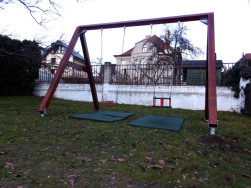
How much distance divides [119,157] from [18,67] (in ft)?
30.2

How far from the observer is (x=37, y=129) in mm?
3924

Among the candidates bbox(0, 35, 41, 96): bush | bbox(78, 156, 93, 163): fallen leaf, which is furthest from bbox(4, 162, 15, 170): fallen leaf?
bbox(0, 35, 41, 96): bush

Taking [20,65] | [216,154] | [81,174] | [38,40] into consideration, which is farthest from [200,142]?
[20,65]

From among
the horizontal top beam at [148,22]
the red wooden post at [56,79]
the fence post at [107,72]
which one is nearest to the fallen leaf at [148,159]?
the red wooden post at [56,79]

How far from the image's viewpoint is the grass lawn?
6.70ft

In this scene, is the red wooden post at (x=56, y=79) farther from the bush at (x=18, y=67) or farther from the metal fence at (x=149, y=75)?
the metal fence at (x=149, y=75)

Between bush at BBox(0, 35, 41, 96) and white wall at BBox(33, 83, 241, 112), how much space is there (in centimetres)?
79

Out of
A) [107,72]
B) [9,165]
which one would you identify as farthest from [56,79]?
[107,72]

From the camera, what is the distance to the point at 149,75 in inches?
378

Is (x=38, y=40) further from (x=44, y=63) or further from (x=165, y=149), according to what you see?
(x=165, y=149)

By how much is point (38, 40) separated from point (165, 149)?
743cm

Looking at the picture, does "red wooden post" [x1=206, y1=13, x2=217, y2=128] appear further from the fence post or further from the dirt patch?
the fence post

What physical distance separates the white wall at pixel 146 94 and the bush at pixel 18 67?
0.79 m

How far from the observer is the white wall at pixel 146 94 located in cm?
845
